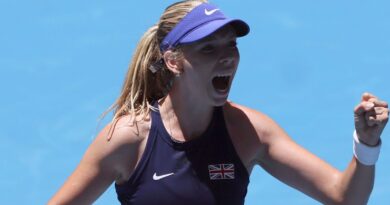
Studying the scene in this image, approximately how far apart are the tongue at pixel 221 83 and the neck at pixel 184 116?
0.68 ft

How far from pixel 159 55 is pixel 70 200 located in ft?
3.70

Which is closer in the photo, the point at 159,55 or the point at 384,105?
the point at 384,105

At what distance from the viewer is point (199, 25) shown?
13508mm

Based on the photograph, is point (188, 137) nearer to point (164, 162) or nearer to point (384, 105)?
point (164, 162)

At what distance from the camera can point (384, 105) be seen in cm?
1295

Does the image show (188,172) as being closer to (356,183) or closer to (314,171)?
(314,171)

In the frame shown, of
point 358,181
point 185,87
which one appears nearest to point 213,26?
point 185,87

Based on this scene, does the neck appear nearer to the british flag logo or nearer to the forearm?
the british flag logo

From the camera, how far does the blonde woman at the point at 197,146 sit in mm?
13445

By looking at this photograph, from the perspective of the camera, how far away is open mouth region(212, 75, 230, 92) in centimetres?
1345

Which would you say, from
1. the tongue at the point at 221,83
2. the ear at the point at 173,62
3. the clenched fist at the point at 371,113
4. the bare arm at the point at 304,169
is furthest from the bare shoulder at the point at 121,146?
the clenched fist at the point at 371,113

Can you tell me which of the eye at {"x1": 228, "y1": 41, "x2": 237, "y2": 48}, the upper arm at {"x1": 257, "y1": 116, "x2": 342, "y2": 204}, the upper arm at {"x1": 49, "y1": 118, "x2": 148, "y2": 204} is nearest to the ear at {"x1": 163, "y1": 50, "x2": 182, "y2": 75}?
the eye at {"x1": 228, "y1": 41, "x2": 237, "y2": 48}

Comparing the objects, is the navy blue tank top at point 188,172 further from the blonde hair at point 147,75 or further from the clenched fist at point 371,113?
the clenched fist at point 371,113

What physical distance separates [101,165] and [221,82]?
0.94 m
